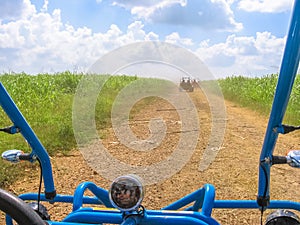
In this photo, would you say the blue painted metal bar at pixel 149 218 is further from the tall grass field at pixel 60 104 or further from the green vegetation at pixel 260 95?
the green vegetation at pixel 260 95

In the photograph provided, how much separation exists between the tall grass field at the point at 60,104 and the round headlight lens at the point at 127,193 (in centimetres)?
39

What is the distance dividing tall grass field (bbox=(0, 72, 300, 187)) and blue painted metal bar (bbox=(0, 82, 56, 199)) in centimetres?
34

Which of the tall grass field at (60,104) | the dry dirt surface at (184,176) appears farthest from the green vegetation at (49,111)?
the dry dirt surface at (184,176)

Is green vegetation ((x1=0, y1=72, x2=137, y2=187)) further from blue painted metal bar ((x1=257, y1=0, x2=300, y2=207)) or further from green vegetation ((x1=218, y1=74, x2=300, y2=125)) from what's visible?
green vegetation ((x1=218, y1=74, x2=300, y2=125))

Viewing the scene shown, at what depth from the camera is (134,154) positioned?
451 centimetres

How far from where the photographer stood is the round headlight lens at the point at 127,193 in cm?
157

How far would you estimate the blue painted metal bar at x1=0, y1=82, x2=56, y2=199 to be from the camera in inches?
72.2

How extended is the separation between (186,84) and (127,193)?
1.56 ft

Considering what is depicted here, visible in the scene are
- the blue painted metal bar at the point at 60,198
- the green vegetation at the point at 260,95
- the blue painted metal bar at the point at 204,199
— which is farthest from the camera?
the green vegetation at the point at 260,95

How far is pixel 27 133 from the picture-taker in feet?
6.52

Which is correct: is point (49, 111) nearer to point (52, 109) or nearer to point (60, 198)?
point (52, 109)

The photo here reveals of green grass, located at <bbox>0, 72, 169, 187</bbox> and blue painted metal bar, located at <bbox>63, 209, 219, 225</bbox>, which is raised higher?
green grass, located at <bbox>0, 72, 169, 187</bbox>

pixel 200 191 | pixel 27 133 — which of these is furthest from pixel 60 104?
pixel 200 191

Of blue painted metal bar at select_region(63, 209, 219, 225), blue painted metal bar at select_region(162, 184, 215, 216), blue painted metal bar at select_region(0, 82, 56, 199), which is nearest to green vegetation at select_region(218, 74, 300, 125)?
blue painted metal bar at select_region(162, 184, 215, 216)
